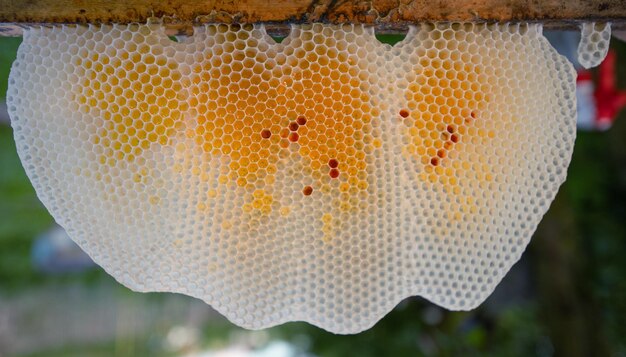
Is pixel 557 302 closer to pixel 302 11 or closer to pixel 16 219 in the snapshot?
pixel 302 11

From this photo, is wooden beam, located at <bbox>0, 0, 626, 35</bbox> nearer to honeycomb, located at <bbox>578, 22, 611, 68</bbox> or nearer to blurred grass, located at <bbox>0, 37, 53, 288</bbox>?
honeycomb, located at <bbox>578, 22, 611, 68</bbox>

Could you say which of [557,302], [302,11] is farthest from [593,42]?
[557,302]

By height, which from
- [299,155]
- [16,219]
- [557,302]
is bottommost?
[16,219]

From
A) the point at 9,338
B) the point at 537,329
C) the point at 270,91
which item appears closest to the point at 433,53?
the point at 270,91

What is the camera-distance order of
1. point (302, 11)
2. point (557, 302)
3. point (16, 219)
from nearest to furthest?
1. point (302, 11)
2. point (557, 302)
3. point (16, 219)

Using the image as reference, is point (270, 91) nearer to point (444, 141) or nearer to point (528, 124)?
point (444, 141)

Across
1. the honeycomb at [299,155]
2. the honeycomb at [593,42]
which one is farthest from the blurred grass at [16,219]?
the honeycomb at [593,42]
